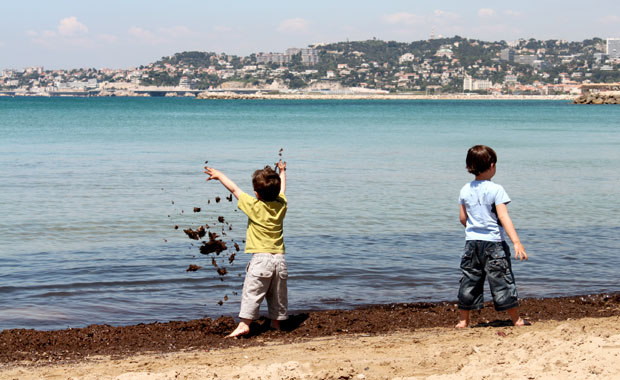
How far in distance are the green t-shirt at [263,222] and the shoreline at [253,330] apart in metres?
0.80

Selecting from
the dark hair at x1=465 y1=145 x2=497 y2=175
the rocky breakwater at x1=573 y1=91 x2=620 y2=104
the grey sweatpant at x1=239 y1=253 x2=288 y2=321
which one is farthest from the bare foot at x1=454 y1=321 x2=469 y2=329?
the rocky breakwater at x1=573 y1=91 x2=620 y2=104

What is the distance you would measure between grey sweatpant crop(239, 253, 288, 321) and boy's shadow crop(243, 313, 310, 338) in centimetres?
32

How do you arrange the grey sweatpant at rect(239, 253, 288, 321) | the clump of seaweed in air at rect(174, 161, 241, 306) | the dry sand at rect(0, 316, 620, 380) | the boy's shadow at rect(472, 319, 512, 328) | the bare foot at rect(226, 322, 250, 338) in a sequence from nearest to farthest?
the dry sand at rect(0, 316, 620, 380) → the grey sweatpant at rect(239, 253, 288, 321) → the bare foot at rect(226, 322, 250, 338) → the boy's shadow at rect(472, 319, 512, 328) → the clump of seaweed in air at rect(174, 161, 241, 306)

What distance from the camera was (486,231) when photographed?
21.0ft

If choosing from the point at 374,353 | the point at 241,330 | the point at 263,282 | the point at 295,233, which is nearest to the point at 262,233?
the point at 263,282

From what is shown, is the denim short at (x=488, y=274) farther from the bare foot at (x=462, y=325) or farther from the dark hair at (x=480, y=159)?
the dark hair at (x=480, y=159)

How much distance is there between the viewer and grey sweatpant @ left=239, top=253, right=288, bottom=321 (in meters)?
6.45

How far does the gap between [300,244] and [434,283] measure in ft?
9.42

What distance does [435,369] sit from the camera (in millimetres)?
5324

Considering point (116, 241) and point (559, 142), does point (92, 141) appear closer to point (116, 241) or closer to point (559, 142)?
point (559, 142)

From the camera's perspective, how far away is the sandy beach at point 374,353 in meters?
5.12

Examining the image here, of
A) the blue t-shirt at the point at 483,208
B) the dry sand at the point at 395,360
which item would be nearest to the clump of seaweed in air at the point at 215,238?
the dry sand at the point at 395,360

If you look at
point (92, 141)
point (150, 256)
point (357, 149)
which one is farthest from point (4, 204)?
point (92, 141)

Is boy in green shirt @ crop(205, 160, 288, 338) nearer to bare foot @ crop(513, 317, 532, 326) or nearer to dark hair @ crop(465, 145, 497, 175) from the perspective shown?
dark hair @ crop(465, 145, 497, 175)
